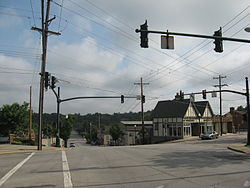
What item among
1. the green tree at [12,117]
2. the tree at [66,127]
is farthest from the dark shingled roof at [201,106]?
the tree at [66,127]

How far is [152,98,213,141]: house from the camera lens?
58.7 m

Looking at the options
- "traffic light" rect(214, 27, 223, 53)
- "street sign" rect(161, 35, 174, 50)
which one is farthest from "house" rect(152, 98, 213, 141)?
"street sign" rect(161, 35, 174, 50)

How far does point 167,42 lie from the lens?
15.1 metres

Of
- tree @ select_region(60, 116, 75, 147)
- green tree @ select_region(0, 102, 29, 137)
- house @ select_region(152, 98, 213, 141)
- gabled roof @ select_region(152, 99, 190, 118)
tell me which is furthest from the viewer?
tree @ select_region(60, 116, 75, 147)

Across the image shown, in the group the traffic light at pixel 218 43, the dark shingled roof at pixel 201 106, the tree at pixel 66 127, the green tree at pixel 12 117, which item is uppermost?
the traffic light at pixel 218 43

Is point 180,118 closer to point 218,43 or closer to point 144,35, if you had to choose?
point 218,43

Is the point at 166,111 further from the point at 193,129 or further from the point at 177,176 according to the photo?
the point at 177,176

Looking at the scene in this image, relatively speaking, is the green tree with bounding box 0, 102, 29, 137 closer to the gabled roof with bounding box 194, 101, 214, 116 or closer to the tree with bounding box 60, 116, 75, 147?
the gabled roof with bounding box 194, 101, 214, 116

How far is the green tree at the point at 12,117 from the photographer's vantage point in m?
41.3

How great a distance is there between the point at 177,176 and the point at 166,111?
Result: 170ft

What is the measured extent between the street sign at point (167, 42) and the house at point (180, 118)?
42982 mm

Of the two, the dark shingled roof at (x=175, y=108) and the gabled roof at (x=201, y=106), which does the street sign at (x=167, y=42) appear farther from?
the gabled roof at (x=201, y=106)

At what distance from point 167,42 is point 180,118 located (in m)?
44.6

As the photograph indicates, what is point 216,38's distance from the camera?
1513 centimetres
